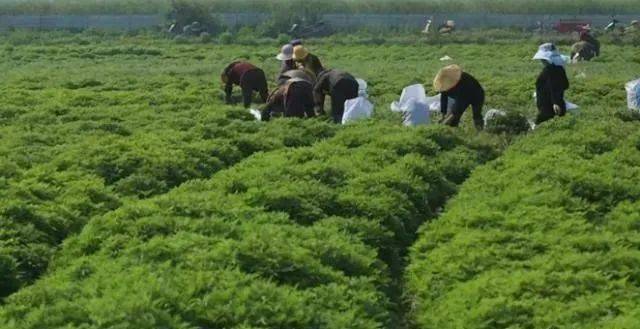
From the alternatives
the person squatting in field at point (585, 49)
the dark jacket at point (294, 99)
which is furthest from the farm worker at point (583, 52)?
the dark jacket at point (294, 99)

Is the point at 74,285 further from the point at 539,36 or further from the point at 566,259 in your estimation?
the point at 539,36

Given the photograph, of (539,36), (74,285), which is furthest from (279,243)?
(539,36)

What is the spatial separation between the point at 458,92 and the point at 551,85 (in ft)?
4.86

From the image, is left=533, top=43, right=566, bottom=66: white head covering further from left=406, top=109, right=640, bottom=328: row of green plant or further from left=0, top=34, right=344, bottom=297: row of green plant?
left=0, top=34, right=344, bottom=297: row of green plant

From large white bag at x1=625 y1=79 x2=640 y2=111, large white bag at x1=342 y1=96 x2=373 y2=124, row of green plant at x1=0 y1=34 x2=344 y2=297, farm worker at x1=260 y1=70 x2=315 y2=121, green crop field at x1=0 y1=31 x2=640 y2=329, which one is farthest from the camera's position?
large white bag at x1=625 y1=79 x2=640 y2=111

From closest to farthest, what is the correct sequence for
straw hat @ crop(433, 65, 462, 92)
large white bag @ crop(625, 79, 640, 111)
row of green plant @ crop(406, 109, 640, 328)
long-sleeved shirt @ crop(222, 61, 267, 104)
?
row of green plant @ crop(406, 109, 640, 328) < straw hat @ crop(433, 65, 462, 92) < large white bag @ crop(625, 79, 640, 111) < long-sleeved shirt @ crop(222, 61, 267, 104)

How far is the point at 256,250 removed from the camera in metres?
8.55

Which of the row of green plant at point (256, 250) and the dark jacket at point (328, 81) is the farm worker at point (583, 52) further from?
the row of green plant at point (256, 250)

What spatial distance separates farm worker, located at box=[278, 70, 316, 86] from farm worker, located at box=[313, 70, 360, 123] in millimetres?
278

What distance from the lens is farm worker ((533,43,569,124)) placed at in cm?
1587

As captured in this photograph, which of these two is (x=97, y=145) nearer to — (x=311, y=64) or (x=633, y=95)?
(x=311, y=64)

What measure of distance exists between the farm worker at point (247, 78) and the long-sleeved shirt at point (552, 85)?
17.7 feet

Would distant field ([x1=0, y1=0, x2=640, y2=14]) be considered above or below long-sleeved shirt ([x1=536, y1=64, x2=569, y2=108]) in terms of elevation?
below

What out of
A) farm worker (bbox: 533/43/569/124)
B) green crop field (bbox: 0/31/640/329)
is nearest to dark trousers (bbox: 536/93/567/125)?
farm worker (bbox: 533/43/569/124)
